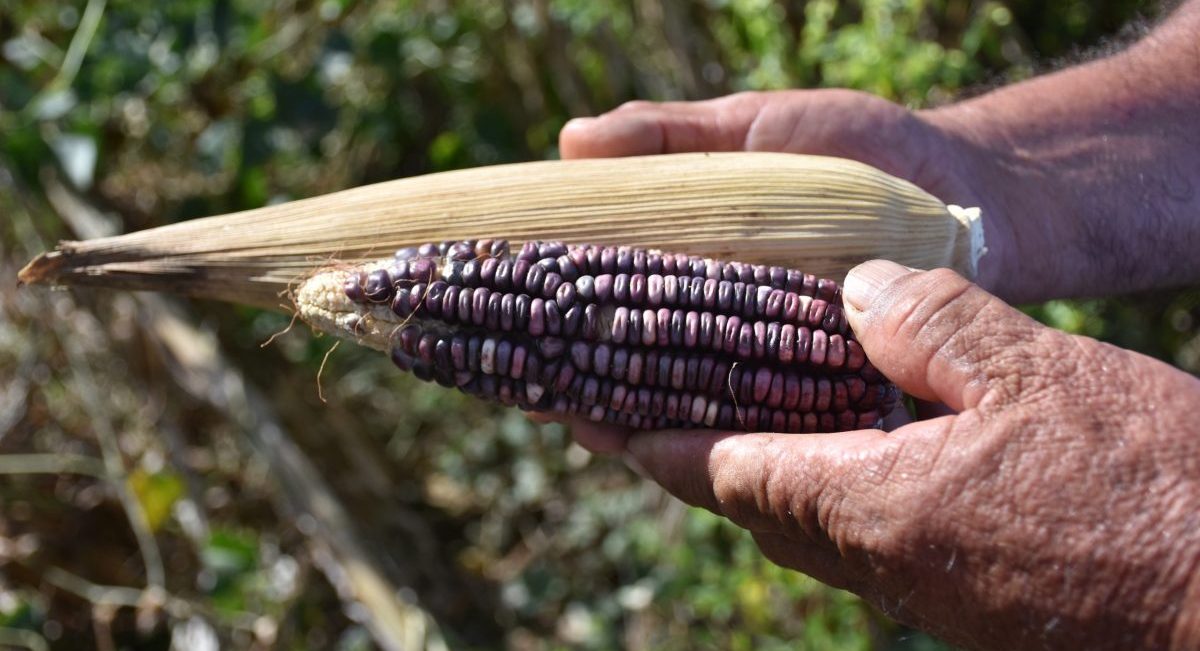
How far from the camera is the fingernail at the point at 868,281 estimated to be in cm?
204

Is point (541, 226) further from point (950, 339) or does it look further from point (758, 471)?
point (950, 339)

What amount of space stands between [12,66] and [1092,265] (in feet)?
14.9

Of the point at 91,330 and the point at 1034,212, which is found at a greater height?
the point at 1034,212

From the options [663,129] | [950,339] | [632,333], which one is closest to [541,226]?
[632,333]

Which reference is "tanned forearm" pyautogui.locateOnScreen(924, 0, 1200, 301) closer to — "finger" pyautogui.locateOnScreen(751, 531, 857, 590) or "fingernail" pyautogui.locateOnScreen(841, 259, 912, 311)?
"fingernail" pyautogui.locateOnScreen(841, 259, 912, 311)

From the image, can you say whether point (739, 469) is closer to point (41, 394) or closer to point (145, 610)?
point (145, 610)

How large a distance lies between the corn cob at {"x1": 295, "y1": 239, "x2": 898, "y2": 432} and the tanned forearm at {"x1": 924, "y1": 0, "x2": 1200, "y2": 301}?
1.22 meters

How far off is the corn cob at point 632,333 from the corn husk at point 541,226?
161 millimetres

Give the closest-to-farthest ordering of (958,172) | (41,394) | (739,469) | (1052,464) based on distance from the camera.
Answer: (1052,464) → (739,469) → (958,172) → (41,394)

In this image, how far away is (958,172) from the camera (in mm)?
2980

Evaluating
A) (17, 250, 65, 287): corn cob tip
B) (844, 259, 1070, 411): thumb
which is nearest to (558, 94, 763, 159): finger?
(844, 259, 1070, 411): thumb

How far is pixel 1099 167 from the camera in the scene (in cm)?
312

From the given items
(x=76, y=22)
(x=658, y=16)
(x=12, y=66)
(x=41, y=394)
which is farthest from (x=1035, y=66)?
(x=41, y=394)

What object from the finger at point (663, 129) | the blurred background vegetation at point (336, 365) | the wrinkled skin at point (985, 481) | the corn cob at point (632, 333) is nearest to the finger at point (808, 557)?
the wrinkled skin at point (985, 481)
